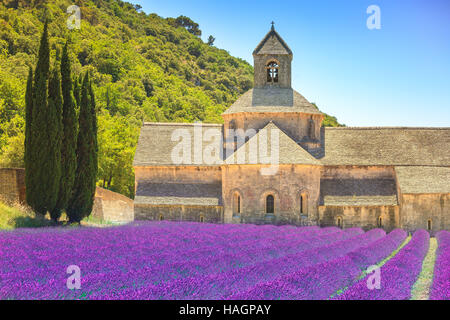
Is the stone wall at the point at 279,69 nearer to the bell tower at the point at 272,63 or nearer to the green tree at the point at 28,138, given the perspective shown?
the bell tower at the point at 272,63

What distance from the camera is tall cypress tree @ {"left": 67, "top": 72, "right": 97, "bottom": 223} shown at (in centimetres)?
3169

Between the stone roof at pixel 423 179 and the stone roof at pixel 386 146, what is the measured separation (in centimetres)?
109

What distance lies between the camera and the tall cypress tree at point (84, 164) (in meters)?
31.7

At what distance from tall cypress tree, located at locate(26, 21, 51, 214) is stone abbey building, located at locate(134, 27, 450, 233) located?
1399cm

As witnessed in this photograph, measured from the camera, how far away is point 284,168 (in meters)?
37.8

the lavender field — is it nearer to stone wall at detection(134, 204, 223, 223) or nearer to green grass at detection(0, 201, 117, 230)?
green grass at detection(0, 201, 117, 230)

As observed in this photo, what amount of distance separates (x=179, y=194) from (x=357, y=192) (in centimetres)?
1302

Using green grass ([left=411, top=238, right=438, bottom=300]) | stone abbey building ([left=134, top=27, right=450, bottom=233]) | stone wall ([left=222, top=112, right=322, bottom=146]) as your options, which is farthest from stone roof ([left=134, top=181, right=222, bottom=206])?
green grass ([left=411, top=238, right=438, bottom=300])

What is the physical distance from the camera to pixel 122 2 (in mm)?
141625

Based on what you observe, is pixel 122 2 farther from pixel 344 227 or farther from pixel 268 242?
pixel 268 242

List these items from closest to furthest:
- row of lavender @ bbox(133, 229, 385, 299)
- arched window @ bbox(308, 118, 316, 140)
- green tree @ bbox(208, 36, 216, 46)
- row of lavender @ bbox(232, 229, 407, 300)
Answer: row of lavender @ bbox(133, 229, 385, 299) < row of lavender @ bbox(232, 229, 407, 300) < arched window @ bbox(308, 118, 316, 140) < green tree @ bbox(208, 36, 216, 46)

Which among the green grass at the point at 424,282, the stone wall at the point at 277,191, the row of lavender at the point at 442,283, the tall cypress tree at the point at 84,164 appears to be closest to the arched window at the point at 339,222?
the stone wall at the point at 277,191

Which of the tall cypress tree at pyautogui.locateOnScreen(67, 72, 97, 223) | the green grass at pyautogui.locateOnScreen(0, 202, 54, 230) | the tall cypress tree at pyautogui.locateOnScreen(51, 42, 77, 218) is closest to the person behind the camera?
the green grass at pyautogui.locateOnScreen(0, 202, 54, 230)

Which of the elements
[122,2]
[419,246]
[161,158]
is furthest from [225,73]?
[419,246]
